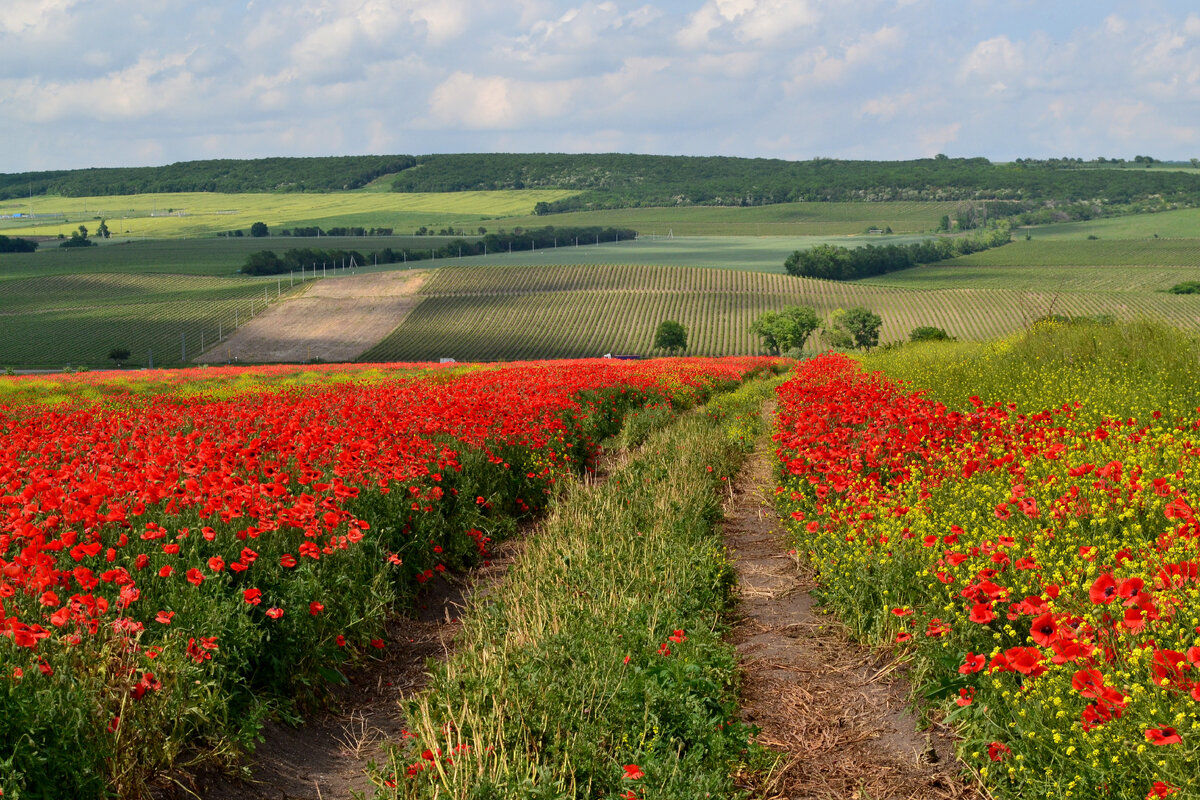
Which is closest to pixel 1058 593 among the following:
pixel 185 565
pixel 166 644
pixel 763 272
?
pixel 166 644

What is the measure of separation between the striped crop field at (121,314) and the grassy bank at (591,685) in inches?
2826

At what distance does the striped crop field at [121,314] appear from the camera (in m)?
77.4

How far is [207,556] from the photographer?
6504 mm

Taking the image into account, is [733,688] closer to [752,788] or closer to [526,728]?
[752,788]

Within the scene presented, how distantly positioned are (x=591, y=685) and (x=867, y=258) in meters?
126

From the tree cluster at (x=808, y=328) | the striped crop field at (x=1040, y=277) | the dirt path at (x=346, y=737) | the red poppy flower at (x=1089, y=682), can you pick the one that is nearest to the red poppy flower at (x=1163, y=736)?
the red poppy flower at (x=1089, y=682)

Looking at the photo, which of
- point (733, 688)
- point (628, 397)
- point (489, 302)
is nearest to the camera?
point (733, 688)

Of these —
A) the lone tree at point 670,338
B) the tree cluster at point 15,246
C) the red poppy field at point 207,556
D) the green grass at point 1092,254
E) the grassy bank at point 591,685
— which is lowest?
the lone tree at point 670,338

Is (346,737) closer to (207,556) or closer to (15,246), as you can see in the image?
(207,556)

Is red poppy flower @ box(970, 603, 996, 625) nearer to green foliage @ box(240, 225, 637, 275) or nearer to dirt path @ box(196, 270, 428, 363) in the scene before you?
dirt path @ box(196, 270, 428, 363)

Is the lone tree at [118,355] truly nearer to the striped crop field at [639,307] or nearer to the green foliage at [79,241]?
the striped crop field at [639,307]

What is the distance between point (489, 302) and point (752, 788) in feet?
306

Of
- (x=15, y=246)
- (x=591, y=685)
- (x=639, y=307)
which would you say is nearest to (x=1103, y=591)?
(x=591, y=685)

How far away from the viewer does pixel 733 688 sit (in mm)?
6082
